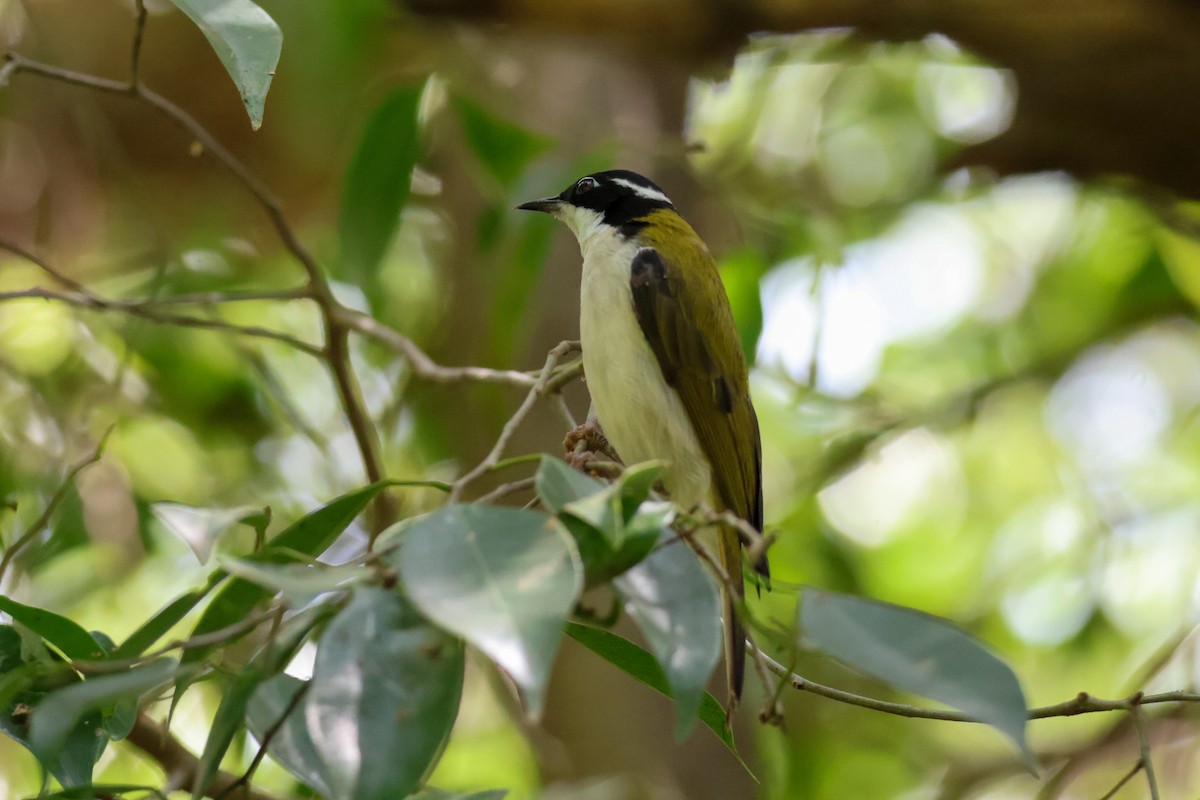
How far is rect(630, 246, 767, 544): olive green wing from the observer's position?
2.95 metres

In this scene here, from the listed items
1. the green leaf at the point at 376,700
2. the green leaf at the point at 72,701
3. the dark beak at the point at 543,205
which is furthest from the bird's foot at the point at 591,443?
the green leaf at the point at 72,701

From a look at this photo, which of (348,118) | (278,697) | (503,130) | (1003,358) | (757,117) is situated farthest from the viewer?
(1003,358)

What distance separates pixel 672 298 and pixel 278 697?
1712 millimetres

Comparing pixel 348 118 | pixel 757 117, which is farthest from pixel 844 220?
pixel 348 118

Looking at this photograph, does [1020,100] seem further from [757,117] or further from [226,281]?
[226,281]

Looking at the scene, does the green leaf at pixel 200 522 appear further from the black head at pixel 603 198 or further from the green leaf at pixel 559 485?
the black head at pixel 603 198

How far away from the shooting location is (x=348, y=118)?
4785 millimetres

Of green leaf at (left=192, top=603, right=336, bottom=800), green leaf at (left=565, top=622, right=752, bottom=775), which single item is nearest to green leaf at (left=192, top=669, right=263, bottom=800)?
green leaf at (left=192, top=603, right=336, bottom=800)

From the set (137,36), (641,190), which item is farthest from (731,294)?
(137,36)

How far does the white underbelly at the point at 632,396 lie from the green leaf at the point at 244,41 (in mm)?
1261

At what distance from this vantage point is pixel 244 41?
1731 mm

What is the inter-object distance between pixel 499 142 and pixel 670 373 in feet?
3.85

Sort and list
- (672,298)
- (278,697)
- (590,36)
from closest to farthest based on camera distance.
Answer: (278,697) < (672,298) < (590,36)

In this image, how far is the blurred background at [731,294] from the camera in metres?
4.04
